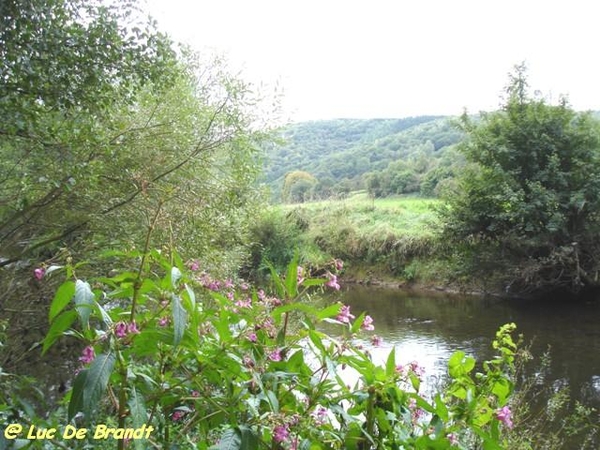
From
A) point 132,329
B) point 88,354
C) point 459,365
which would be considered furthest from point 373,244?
point 132,329

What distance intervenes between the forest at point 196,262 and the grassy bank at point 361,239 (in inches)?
136

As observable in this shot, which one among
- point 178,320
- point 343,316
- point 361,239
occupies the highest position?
point 178,320

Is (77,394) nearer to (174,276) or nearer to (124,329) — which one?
(124,329)

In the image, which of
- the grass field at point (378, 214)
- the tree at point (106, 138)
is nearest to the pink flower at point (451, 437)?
the tree at point (106, 138)

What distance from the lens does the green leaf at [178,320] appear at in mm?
1133

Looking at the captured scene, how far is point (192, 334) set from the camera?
133 centimetres

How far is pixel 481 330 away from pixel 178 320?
12.4 metres

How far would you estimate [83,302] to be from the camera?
116 centimetres

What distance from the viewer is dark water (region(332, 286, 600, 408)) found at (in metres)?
9.12

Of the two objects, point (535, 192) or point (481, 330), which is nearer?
point (481, 330)

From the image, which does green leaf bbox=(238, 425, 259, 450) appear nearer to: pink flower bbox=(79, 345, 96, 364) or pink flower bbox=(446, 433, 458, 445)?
pink flower bbox=(79, 345, 96, 364)

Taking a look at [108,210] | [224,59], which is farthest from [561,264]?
[108,210]

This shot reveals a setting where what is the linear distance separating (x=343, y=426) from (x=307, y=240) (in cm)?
2321

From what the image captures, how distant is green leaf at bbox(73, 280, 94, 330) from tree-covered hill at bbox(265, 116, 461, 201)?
26791mm
